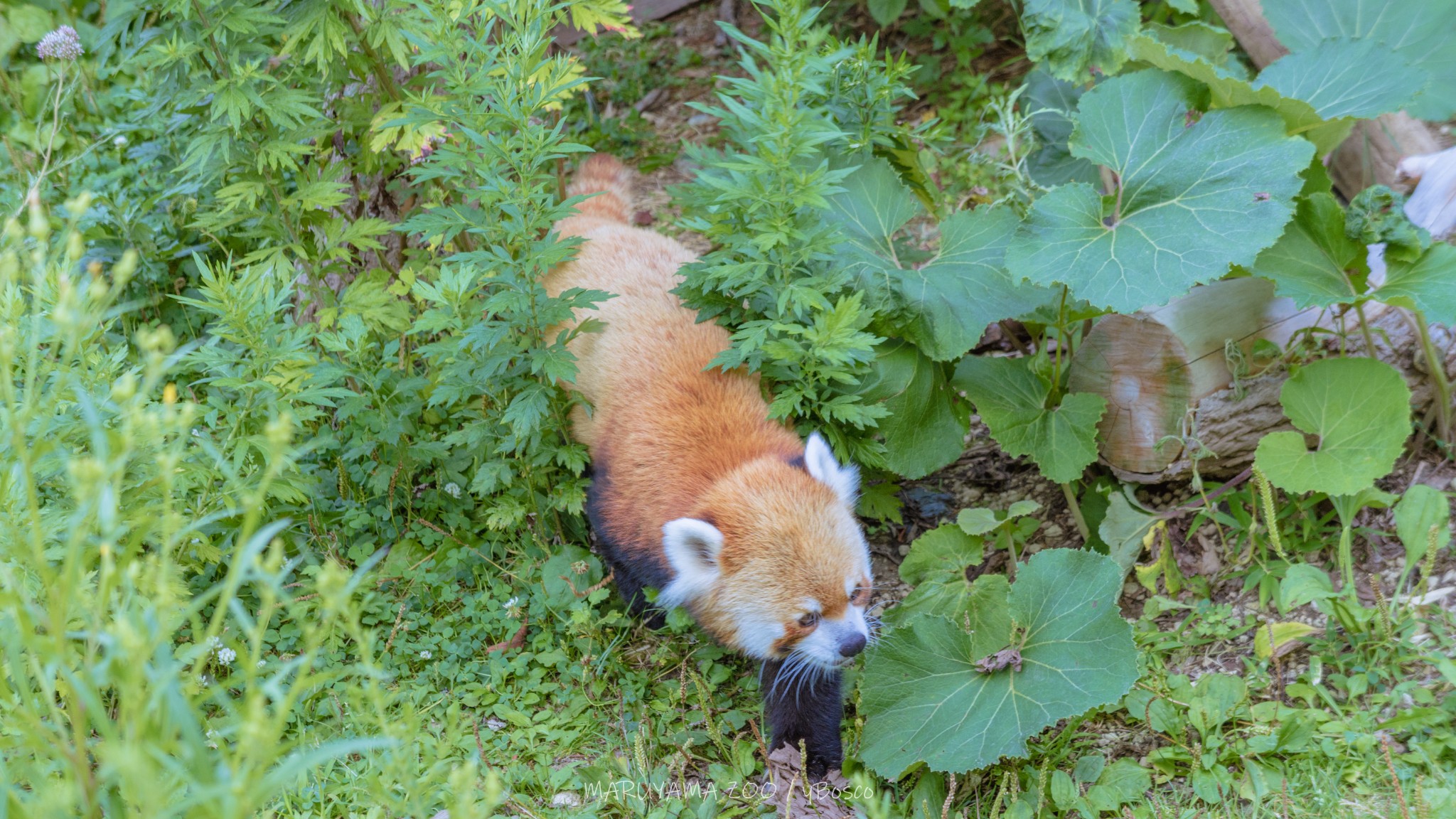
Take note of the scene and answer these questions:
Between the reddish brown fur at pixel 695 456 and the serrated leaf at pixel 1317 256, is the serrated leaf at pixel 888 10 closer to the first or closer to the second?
the reddish brown fur at pixel 695 456

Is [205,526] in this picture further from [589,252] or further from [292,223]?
[589,252]

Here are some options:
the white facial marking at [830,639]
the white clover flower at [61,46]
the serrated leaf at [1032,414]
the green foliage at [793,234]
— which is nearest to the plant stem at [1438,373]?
the serrated leaf at [1032,414]

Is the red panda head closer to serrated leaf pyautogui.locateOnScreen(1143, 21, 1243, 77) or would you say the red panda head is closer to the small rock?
the small rock

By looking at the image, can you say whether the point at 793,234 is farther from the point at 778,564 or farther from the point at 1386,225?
the point at 1386,225

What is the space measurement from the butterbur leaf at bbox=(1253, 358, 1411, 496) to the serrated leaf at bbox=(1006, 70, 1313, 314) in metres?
0.63

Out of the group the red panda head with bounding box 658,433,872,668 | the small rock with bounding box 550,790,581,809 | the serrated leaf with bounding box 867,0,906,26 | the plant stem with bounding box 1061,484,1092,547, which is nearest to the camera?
the small rock with bounding box 550,790,581,809

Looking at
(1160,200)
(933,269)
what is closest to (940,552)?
(933,269)

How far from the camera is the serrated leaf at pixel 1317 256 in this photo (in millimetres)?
3301

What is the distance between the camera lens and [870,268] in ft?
11.6

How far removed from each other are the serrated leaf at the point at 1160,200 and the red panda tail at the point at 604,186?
1.98 meters

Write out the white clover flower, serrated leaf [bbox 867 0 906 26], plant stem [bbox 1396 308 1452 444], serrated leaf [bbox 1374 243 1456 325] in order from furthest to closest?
serrated leaf [bbox 867 0 906 26], the white clover flower, plant stem [bbox 1396 308 1452 444], serrated leaf [bbox 1374 243 1456 325]

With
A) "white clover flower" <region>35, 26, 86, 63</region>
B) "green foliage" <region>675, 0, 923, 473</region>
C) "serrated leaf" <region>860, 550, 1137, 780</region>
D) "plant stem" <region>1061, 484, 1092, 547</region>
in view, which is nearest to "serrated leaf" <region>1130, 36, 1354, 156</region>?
"green foliage" <region>675, 0, 923, 473</region>

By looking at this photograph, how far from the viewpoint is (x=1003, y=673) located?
2.98 meters

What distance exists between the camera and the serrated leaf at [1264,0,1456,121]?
3.81 meters
